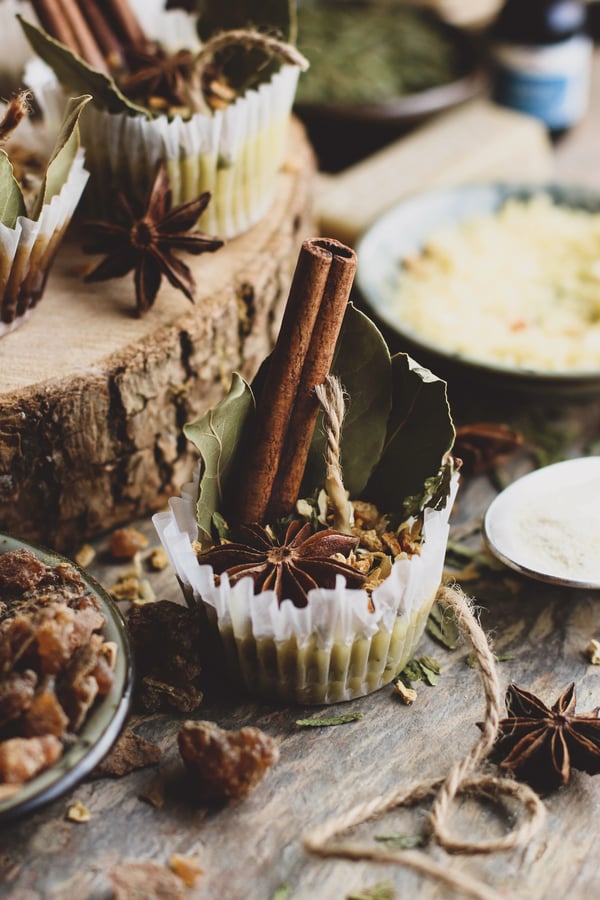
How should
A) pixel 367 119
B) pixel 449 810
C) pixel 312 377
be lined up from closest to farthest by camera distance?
1. pixel 449 810
2. pixel 312 377
3. pixel 367 119

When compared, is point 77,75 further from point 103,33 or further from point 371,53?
point 371,53

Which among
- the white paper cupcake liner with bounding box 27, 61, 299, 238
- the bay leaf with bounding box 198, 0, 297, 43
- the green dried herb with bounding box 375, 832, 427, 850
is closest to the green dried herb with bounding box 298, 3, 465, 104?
the bay leaf with bounding box 198, 0, 297, 43

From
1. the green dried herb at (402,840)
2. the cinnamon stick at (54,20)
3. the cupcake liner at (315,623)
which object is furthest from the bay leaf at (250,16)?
the green dried herb at (402,840)

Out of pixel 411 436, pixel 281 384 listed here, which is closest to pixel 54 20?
pixel 281 384

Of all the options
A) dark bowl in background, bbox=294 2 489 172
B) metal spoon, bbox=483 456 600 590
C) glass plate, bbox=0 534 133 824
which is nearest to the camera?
glass plate, bbox=0 534 133 824

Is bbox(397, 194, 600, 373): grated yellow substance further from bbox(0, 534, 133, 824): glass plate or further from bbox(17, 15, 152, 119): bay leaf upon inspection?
bbox(0, 534, 133, 824): glass plate

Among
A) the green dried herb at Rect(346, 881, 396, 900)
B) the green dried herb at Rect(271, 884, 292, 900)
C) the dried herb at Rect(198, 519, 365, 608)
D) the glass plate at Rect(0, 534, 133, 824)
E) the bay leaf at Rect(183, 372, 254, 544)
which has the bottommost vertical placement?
the green dried herb at Rect(271, 884, 292, 900)
